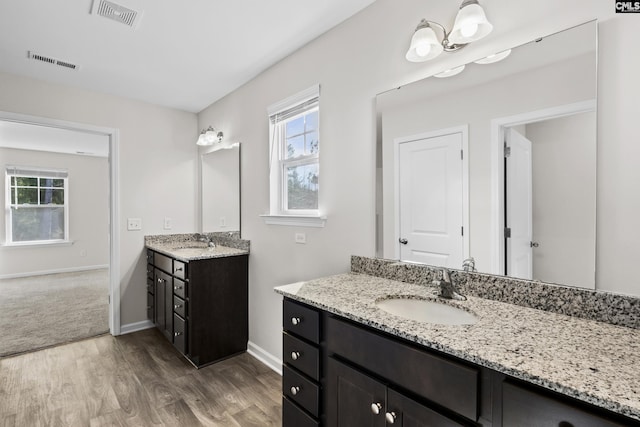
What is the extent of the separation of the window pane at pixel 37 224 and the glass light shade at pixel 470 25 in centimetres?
792

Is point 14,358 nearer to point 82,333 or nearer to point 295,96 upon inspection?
point 82,333

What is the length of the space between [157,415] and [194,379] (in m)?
0.43

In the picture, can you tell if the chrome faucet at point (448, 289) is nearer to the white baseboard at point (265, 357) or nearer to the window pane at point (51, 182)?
the white baseboard at point (265, 357)

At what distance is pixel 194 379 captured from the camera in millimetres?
2424

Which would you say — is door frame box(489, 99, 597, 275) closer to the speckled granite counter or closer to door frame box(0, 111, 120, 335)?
the speckled granite counter

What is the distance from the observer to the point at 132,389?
2.29 meters


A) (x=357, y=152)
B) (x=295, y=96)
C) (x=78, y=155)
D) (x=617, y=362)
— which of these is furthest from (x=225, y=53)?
(x=78, y=155)

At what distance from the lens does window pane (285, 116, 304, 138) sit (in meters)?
2.54

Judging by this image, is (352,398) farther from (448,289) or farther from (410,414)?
(448,289)

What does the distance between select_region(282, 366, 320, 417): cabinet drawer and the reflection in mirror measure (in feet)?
5.86

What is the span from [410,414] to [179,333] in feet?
7.73

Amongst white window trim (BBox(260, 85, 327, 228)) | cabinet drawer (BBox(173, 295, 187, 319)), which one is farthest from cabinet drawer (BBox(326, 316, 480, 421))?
cabinet drawer (BBox(173, 295, 187, 319))

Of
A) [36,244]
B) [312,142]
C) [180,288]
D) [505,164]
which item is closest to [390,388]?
[505,164]

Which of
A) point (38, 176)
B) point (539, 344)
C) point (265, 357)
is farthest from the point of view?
point (38, 176)
